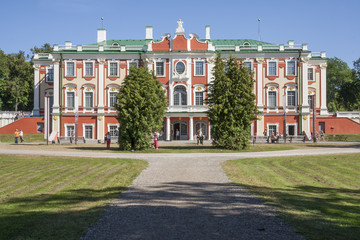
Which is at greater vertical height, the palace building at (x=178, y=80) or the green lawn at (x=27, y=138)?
the palace building at (x=178, y=80)

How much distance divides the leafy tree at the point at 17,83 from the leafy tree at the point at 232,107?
49.0 metres

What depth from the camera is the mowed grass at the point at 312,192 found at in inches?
284

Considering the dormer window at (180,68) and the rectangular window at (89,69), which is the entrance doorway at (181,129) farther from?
the rectangular window at (89,69)

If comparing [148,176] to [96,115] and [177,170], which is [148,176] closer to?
[177,170]

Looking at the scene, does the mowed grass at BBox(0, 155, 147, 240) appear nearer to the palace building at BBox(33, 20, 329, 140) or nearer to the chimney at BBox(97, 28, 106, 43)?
the palace building at BBox(33, 20, 329, 140)

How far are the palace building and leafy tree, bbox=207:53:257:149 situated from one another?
17731 millimetres

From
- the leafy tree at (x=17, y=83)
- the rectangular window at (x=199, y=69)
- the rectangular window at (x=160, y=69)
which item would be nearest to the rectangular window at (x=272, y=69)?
the rectangular window at (x=199, y=69)

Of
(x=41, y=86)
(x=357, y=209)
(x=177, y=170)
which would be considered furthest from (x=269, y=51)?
(x=357, y=209)

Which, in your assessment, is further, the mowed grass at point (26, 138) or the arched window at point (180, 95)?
the arched window at point (180, 95)

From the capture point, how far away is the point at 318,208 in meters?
8.80

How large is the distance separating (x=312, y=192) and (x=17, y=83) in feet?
217

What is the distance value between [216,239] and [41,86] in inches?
2078

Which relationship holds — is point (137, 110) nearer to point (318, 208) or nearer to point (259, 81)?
point (318, 208)

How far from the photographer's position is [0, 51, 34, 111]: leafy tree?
217 ft
